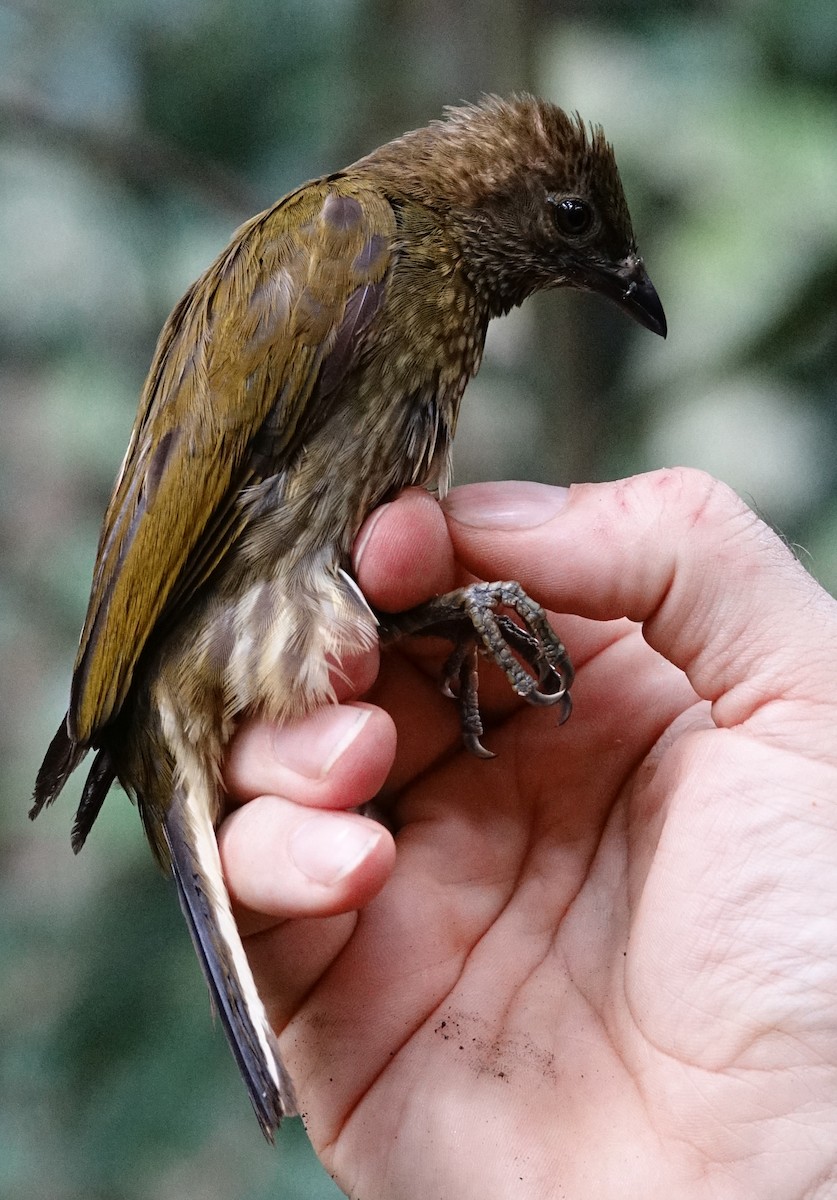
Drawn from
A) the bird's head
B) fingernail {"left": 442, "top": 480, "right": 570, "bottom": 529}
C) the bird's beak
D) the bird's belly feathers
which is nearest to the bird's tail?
the bird's belly feathers

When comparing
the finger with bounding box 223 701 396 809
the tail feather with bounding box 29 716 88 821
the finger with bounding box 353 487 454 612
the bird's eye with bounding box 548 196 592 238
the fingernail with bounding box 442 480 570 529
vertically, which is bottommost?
the tail feather with bounding box 29 716 88 821

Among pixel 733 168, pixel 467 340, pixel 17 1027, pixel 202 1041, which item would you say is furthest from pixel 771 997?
pixel 17 1027

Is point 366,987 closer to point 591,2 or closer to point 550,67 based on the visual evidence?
point 550,67

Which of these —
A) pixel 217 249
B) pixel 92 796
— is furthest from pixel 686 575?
pixel 217 249

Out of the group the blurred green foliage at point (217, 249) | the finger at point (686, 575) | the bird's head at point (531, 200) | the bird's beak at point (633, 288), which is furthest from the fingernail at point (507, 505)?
the blurred green foliage at point (217, 249)

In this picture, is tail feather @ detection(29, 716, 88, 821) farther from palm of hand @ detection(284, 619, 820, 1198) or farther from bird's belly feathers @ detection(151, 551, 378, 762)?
palm of hand @ detection(284, 619, 820, 1198)
